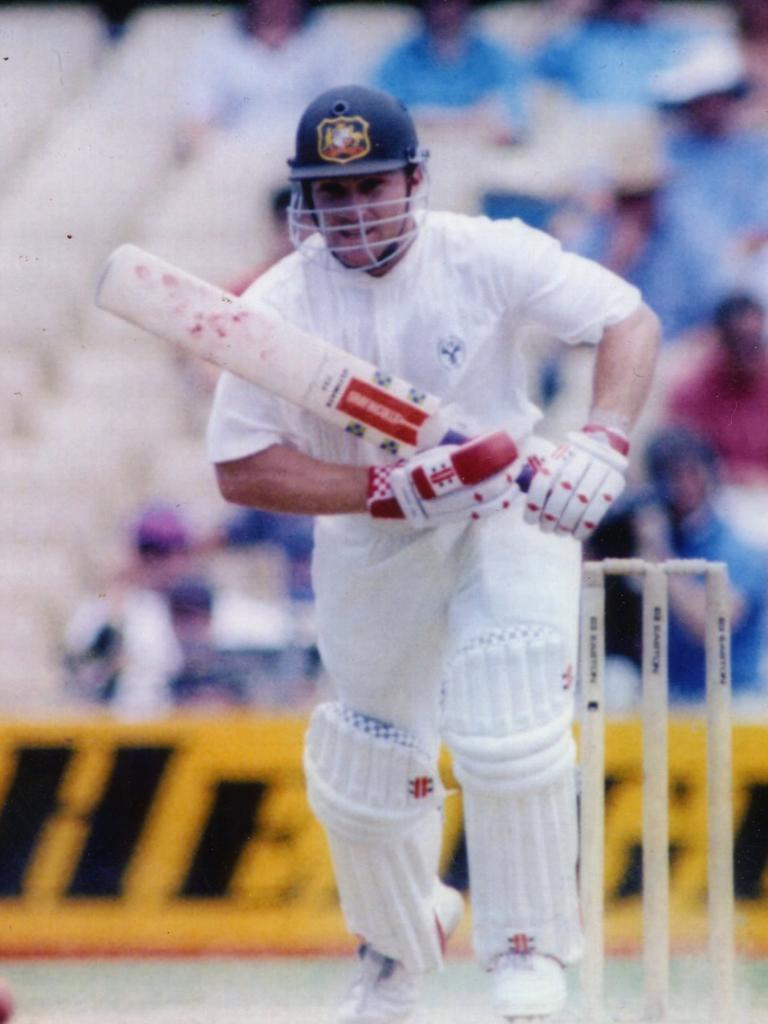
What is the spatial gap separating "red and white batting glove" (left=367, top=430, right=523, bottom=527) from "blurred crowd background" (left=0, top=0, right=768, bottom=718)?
1224 mm

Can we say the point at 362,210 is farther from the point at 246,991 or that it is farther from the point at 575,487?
the point at 246,991

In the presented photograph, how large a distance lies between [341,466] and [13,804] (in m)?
1.65

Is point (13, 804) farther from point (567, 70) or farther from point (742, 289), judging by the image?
point (567, 70)

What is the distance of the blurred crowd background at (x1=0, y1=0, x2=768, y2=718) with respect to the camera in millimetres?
4926

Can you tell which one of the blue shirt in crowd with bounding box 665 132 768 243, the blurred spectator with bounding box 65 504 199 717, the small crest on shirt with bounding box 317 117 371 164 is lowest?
the blurred spectator with bounding box 65 504 199 717

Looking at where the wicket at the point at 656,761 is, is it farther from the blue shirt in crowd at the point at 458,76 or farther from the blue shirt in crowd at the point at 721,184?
the blue shirt in crowd at the point at 458,76

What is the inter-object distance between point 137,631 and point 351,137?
193 centimetres

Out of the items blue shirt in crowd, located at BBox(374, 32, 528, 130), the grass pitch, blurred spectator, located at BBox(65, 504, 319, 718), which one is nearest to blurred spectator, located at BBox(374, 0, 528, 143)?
blue shirt in crowd, located at BBox(374, 32, 528, 130)

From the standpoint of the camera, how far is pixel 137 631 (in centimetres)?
502

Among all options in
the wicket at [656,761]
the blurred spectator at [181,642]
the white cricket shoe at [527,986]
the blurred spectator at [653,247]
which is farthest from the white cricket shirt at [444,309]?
the blurred spectator at [653,247]

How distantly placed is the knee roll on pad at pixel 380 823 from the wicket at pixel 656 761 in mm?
258

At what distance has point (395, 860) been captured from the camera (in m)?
3.57

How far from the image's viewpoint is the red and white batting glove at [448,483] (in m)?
3.24

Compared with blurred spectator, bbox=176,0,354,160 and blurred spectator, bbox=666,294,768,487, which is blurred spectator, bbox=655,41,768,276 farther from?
blurred spectator, bbox=176,0,354,160
